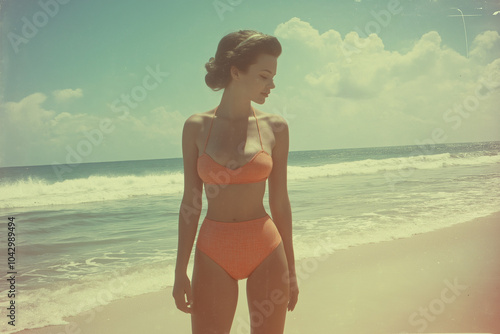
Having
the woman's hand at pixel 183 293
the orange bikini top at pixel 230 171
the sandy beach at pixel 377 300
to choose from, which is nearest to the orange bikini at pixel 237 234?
the orange bikini top at pixel 230 171

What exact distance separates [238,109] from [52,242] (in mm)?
7116

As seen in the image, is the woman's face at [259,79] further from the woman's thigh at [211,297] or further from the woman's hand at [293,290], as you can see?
the woman's hand at [293,290]

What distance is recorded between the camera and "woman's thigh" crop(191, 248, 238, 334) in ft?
5.55

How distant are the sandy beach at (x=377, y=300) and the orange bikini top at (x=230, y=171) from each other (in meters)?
2.39

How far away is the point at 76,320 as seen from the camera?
3.78 meters

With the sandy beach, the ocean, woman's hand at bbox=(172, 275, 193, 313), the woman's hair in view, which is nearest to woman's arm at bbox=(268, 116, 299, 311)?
the woman's hair

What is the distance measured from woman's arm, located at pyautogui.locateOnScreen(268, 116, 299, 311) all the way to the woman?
0.18 ft

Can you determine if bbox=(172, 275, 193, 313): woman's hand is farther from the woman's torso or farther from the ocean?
the ocean

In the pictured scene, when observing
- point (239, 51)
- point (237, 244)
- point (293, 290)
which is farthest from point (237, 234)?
point (239, 51)

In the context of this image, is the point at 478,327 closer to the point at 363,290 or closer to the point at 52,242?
the point at 363,290

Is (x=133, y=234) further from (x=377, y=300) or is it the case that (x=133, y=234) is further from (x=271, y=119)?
(x=271, y=119)

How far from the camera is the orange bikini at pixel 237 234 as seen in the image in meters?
1.76

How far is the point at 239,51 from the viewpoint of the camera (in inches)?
69.0

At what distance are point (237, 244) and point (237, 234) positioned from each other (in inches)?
1.9
